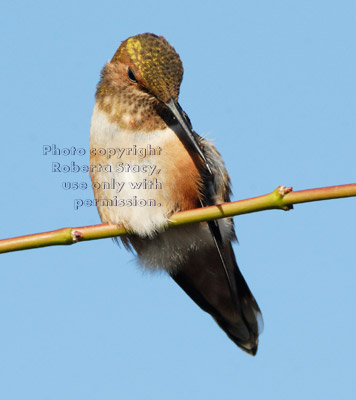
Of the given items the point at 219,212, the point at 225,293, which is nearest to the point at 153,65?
the point at 219,212

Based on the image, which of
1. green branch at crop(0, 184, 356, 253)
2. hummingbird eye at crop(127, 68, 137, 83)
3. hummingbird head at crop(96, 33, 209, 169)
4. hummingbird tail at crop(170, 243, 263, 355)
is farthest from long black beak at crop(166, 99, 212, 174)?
hummingbird tail at crop(170, 243, 263, 355)

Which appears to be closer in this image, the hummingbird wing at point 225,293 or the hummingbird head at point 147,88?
the hummingbird head at point 147,88

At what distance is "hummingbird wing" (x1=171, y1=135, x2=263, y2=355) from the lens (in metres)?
5.95

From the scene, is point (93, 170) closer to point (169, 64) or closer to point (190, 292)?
point (169, 64)

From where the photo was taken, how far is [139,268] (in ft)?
18.7

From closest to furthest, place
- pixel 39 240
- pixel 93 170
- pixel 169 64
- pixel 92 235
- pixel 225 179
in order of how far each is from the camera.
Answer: pixel 39 240 → pixel 92 235 → pixel 169 64 → pixel 93 170 → pixel 225 179

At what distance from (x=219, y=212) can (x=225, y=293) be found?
3283 millimetres

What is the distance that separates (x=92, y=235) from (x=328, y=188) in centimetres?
129

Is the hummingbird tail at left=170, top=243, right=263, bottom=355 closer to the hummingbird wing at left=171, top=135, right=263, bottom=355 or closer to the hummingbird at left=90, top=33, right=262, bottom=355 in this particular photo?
the hummingbird wing at left=171, top=135, right=263, bottom=355

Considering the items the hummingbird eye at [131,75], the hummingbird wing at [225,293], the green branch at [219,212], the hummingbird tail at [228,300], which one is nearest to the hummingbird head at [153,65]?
the hummingbird eye at [131,75]

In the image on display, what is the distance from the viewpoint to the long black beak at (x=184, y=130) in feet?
14.4

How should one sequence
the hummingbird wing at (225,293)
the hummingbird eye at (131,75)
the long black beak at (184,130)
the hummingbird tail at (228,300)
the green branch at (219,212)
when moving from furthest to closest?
1. the hummingbird tail at (228,300)
2. the hummingbird wing at (225,293)
3. the hummingbird eye at (131,75)
4. the long black beak at (184,130)
5. the green branch at (219,212)

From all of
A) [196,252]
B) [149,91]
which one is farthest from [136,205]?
[196,252]

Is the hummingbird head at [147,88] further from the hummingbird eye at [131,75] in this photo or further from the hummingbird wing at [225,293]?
the hummingbird wing at [225,293]
